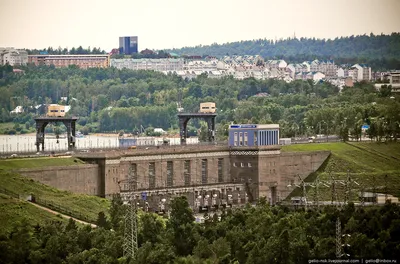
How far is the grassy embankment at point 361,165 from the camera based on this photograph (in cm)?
10325

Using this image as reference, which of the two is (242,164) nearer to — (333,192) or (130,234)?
(333,192)

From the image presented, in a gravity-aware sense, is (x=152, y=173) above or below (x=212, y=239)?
above

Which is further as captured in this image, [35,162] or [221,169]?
[221,169]

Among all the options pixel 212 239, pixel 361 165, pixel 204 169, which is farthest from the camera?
pixel 361 165

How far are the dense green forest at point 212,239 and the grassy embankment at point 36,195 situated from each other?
242 cm

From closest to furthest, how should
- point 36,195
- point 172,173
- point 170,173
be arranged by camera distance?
point 36,195, point 170,173, point 172,173

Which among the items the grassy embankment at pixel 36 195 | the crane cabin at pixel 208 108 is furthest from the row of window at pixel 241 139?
the grassy embankment at pixel 36 195

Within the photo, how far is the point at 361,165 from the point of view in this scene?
110 metres

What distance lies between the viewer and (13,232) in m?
72.9

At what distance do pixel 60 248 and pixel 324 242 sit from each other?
1178 centimetres

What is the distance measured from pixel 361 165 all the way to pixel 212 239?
3603cm

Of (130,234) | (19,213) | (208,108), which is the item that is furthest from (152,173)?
(130,234)

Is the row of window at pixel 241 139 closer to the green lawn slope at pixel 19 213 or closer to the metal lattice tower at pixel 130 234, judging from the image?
the green lawn slope at pixel 19 213

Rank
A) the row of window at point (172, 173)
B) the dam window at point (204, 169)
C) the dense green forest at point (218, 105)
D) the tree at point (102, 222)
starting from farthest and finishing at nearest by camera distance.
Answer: the dense green forest at point (218, 105) < the dam window at point (204, 169) < the row of window at point (172, 173) < the tree at point (102, 222)
